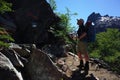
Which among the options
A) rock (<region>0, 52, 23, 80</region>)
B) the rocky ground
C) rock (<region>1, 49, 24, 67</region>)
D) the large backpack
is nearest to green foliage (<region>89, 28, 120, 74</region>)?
the rocky ground

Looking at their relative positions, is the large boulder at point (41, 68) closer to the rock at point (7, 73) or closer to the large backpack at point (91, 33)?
the rock at point (7, 73)

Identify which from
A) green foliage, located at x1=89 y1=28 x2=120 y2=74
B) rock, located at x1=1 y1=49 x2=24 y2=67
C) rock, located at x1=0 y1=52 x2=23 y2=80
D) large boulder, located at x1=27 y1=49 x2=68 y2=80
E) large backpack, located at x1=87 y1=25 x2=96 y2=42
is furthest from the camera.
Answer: green foliage, located at x1=89 y1=28 x2=120 y2=74

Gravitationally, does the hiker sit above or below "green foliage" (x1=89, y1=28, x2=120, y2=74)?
above

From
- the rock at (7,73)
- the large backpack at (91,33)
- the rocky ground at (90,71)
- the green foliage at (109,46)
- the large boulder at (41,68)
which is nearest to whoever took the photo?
the rock at (7,73)

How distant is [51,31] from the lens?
2617 centimetres

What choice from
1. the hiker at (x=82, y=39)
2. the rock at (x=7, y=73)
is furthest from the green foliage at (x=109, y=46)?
the rock at (x=7, y=73)

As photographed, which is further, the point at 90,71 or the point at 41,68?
the point at 90,71

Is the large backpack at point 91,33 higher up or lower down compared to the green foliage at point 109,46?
higher up

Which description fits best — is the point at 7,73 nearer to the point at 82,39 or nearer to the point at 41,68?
the point at 41,68

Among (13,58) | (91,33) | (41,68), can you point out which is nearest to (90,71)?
(91,33)

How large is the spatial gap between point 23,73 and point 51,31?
1404cm

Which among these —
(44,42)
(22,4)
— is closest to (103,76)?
(44,42)

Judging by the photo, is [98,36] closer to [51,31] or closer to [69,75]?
[51,31]

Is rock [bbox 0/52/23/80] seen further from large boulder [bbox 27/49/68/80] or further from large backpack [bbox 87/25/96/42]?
large backpack [bbox 87/25/96/42]
